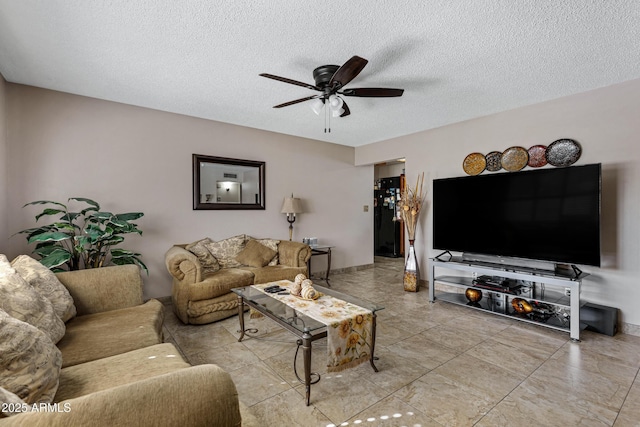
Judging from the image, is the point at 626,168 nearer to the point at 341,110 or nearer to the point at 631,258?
the point at 631,258

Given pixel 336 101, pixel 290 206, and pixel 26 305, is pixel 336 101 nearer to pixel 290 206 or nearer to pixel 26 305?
pixel 290 206

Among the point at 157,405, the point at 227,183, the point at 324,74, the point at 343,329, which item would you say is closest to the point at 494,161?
the point at 324,74

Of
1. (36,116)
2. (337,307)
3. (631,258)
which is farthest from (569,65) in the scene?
(36,116)

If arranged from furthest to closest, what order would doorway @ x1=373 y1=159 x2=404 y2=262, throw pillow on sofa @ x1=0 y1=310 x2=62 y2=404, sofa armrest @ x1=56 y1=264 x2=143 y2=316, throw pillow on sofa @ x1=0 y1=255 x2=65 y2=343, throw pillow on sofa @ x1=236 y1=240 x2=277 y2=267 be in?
doorway @ x1=373 y1=159 x2=404 y2=262, throw pillow on sofa @ x1=236 y1=240 x2=277 y2=267, sofa armrest @ x1=56 y1=264 x2=143 y2=316, throw pillow on sofa @ x1=0 y1=255 x2=65 y2=343, throw pillow on sofa @ x1=0 y1=310 x2=62 y2=404

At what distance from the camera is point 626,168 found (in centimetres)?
293

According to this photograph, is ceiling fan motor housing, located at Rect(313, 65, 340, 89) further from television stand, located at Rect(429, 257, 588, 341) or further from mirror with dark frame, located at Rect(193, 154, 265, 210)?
television stand, located at Rect(429, 257, 588, 341)

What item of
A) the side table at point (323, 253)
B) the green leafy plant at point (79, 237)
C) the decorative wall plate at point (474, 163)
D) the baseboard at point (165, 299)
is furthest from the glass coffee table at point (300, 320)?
the decorative wall plate at point (474, 163)

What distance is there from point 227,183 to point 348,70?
2719 millimetres

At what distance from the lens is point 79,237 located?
2789 mm

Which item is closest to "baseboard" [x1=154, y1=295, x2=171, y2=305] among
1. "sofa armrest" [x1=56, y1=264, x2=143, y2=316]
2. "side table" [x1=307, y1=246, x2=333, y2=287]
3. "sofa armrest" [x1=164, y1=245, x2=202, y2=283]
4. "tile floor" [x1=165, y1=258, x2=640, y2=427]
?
"tile floor" [x1=165, y1=258, x2=640, y2=427]

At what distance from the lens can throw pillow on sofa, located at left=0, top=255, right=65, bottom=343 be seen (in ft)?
4.71

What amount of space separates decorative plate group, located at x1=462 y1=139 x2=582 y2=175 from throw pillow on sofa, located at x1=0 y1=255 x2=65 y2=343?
175 inches

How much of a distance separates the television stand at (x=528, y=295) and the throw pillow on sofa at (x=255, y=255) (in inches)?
85.8

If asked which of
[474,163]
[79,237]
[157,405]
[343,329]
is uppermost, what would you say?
[474,163]
